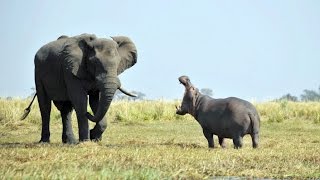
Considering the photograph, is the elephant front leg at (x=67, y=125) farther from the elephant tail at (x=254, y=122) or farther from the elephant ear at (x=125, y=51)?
the elephant tail at (x=254, y=122)

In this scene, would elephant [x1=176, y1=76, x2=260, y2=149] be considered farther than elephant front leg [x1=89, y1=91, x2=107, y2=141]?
No

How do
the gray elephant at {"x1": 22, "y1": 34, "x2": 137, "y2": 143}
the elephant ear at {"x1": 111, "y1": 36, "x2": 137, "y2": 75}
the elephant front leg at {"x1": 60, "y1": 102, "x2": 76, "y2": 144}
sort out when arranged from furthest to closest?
the elephant front leg at {"x1": 60, "y1": 102, "x2": 76, "y2": 144} → the elephant ear at {"x1": 111, "y1": 36, "x2": 137, "y2": 75} → the gray elephant at {"x1": 22, "y1": 34, "x2": 137, "y2": 143}

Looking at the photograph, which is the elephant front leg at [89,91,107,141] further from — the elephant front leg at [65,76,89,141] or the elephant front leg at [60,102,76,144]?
the elephant front leg at [65,76,89,141]

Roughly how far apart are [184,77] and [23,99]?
1454cm

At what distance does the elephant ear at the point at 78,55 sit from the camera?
39.3 ft

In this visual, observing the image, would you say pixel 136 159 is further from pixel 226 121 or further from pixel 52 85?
pixel 52 85

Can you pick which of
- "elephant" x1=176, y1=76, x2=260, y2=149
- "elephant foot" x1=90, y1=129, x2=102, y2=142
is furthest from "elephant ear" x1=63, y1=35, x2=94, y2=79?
"elephant" x1=176, y1=76, x2=260, y2=149

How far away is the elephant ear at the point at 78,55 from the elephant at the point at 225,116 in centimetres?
194

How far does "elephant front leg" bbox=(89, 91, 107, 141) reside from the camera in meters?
12.6

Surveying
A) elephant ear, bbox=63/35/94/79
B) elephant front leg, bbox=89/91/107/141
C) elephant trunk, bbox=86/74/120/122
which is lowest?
elephant front leg, bbox=89/91/107/141

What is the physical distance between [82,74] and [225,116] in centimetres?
286

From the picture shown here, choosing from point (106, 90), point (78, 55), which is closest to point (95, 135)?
point (106, 90)

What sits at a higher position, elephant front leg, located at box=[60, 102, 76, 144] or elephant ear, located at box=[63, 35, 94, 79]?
elephant ear, located at box=[63, 35, 94, 79]

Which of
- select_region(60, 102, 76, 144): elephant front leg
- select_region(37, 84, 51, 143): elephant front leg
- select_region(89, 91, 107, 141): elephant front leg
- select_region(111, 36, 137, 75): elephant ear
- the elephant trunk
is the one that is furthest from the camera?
select_region(37, 84, 51, 143): elephant front leg
